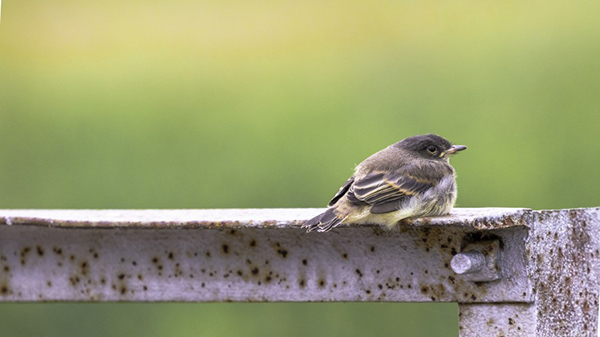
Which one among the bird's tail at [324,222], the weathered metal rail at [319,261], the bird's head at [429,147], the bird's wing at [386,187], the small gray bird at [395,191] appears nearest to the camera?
the weathered metal rail at [319,261]

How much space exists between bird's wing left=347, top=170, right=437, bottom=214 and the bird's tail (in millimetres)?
471

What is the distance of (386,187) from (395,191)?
58mm

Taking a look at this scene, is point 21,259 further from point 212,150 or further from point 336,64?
point 336,64

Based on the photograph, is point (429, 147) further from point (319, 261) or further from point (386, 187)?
point (319, 261)

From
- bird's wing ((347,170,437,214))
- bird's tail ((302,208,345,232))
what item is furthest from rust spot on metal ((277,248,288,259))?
bird's wing ((347,170,437,214))

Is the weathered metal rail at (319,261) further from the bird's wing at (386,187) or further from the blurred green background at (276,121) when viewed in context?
the blurred green background at (276,121)

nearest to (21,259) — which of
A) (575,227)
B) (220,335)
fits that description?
(575,227)

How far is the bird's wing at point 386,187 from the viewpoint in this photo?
14.4 ft

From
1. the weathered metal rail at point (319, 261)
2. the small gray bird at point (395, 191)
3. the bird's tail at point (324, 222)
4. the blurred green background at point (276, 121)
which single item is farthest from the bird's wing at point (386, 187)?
the blurred green background at point (276, 121)

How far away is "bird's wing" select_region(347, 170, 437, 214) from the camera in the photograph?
4.39 meters

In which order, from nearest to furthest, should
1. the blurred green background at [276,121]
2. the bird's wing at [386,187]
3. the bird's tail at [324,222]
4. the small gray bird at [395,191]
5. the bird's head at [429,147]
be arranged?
1. the bird's tail at [324,222]
2. the small gray bird at [395,191]
3. the bird's wing at [386,187]
4. the bird's head at [429,147]
5. the blurred green background at [276,121]

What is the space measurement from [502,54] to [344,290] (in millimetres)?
6389

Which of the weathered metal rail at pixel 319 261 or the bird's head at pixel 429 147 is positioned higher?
the bird's head at pixel 429 147

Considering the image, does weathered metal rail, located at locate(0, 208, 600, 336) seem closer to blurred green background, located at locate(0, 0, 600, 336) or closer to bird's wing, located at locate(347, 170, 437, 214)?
bird's wing, located at locate(347, 170, 437, 214)
